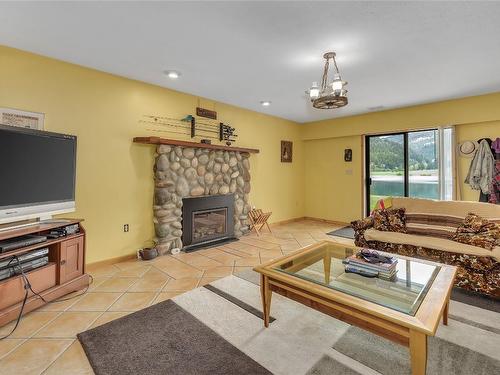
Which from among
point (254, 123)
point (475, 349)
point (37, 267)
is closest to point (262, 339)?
point (475, 349)

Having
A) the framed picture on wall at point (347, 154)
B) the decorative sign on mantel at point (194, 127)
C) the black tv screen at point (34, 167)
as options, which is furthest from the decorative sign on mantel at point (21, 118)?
the framed picture on wall at point (347, 154)

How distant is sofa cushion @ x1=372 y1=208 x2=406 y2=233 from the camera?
319cm

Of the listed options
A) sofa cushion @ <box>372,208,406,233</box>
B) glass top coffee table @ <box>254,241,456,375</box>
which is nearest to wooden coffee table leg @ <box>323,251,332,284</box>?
glass top coffee table @ <box>254,241,456,375</box>

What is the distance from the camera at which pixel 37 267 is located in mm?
2238

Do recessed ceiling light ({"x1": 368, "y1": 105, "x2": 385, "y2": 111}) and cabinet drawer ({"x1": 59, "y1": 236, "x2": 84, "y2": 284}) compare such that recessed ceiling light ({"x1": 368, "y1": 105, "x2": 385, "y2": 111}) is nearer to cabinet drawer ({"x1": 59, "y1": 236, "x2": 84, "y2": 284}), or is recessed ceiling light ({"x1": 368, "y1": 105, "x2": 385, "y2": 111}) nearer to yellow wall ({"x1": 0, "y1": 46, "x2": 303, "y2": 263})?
yellow wall ({"x1": 0, "y1": 46, "x2": 303, "y2": 263})

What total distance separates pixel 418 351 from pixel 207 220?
3.52 meters

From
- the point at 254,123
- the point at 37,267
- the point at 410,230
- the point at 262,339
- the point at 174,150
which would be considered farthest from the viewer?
the point at 254,123

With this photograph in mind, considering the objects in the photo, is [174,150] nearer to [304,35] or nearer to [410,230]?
[304,35]

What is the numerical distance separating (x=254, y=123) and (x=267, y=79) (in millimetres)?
1769

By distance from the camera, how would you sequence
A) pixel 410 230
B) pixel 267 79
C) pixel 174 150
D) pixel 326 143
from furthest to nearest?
pixel 326 143, pixel 174 150, pixel 267 79, pixel 410 230

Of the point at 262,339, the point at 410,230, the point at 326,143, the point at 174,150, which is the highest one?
the point at 326,143

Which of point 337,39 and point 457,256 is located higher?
point 337,39

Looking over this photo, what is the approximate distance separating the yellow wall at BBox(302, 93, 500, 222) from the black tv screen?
502 cm

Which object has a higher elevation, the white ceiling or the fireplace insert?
the white ceiling
